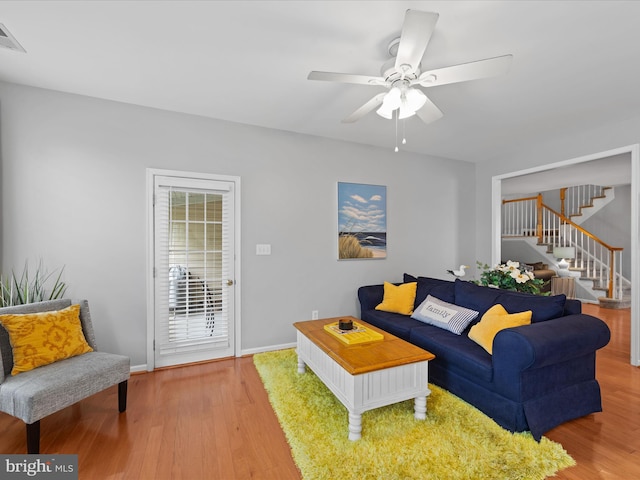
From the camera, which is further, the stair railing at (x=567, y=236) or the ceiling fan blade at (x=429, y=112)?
the stair railing at (x=567, y=236)

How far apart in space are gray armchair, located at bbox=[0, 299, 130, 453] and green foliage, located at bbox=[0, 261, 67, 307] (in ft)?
1.17

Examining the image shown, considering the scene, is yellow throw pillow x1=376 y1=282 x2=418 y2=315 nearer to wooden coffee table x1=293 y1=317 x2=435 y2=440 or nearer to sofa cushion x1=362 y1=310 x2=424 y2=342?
sofa cushion x1=362 y1=310 x2=424 y2=342

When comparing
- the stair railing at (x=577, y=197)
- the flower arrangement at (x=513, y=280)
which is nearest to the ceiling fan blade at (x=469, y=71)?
the flower arrangement at (x=513, y=280)

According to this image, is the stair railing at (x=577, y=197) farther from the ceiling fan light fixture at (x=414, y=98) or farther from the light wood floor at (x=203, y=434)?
the ceiling fan light fixture at (x=414, y=98)

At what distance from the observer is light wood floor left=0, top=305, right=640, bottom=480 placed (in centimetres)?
167

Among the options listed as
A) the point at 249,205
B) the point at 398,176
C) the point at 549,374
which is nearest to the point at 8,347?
the point at 249,205

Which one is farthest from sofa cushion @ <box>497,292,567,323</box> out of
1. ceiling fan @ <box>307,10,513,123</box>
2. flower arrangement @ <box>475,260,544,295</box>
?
ceiling fan @ <box>307,10,513,123</box>

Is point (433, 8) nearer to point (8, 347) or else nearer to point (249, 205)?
point (249, 205)

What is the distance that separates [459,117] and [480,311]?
2059 mm

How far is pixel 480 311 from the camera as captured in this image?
2785 millimetres

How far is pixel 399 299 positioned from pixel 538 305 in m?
1.41

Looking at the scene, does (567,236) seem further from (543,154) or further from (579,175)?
(543,154)

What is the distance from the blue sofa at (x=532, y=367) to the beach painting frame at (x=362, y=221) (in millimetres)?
1584

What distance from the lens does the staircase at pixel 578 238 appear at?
596 cm
